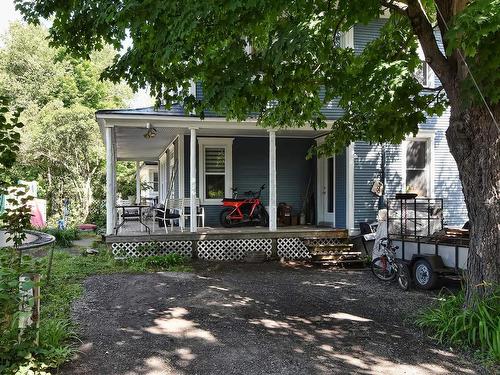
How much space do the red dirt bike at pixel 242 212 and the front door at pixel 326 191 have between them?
1.70 metres

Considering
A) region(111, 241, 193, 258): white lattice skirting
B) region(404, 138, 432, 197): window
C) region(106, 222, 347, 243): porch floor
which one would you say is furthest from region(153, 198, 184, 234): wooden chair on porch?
region(404, 138, 432, 197): window

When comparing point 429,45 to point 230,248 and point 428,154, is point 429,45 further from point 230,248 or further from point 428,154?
point 428,154

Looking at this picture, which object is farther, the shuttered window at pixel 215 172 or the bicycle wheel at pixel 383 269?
the shuttered window at pixel 215 172

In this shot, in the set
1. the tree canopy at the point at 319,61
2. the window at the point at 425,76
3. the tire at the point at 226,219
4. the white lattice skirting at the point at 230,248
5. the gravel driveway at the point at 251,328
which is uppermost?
the window at the point at 425,76

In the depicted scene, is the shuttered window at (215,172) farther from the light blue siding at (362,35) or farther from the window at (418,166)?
the window at (418,166)

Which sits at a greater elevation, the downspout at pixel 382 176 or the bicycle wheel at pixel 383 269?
the downspout at pixel 382 176

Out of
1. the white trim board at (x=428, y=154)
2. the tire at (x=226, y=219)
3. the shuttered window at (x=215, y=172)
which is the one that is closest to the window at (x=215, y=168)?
the shuttered window at (x=215, y=172)

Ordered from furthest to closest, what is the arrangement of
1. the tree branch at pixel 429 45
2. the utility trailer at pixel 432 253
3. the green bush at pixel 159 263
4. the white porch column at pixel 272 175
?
the white porch column at pixel 272 175, the green bush at pixel 159 263, the utility trailer at pixel 432 253, the tree branch at pixel 429 45

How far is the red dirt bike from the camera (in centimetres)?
1166

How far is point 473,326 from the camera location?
4.79 meters

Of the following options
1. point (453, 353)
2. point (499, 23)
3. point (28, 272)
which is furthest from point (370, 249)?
point (28, 272)

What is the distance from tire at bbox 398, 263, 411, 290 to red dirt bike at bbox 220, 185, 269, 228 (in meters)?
4.93

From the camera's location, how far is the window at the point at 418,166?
12062mm

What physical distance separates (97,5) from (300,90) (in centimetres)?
303
